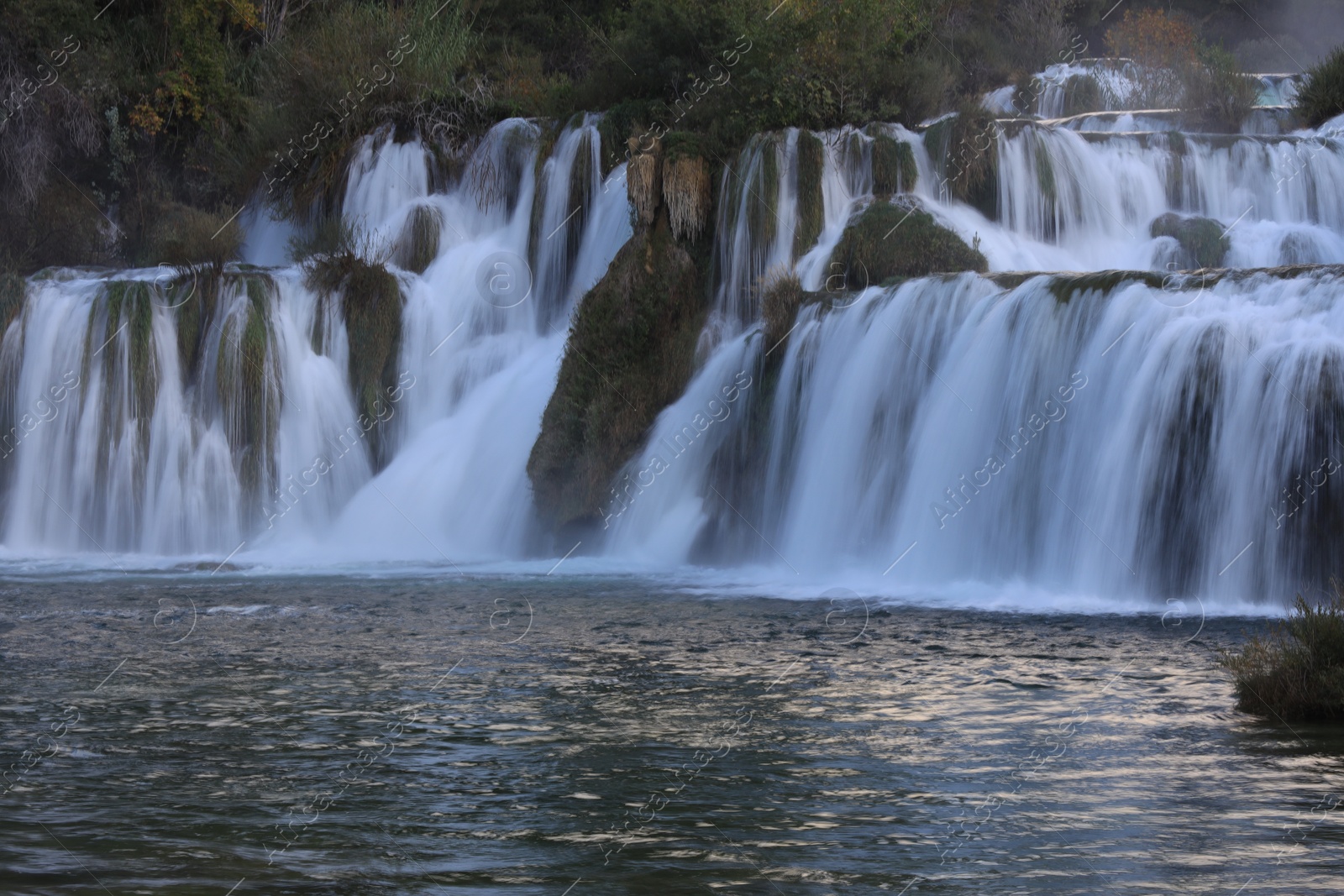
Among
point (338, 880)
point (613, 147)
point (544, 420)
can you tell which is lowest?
point (338, 880)

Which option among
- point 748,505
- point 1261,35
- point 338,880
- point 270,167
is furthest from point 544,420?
point 1261,35

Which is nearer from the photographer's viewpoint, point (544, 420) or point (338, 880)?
point (338, 880)

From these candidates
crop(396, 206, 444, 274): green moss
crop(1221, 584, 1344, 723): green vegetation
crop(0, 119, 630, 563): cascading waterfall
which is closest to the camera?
crop(1221, 584, 1344, 723): green vegetation

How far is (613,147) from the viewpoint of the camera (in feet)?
82.4

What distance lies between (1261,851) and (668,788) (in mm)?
2724

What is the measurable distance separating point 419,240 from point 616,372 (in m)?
6.19

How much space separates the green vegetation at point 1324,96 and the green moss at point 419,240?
14.6 meters

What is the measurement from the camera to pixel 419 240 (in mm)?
25594

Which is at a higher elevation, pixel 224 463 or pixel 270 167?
pixel 270 167

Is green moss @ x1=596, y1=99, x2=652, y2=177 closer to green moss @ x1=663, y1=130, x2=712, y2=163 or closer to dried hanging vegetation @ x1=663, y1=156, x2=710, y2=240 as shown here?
green moss @ x1=663, y1=130, x2=712, y2=163

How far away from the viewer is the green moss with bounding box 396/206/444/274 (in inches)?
1003

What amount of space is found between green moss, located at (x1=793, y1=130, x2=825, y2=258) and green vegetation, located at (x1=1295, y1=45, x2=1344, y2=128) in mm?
9258

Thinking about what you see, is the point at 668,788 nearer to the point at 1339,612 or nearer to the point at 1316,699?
the point at 1316,699

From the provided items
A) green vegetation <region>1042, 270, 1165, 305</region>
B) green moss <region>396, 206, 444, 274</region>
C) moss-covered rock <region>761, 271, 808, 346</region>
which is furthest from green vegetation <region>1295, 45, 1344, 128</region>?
green moss <region>396, 206, 444, 274</region>
